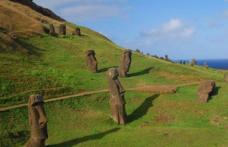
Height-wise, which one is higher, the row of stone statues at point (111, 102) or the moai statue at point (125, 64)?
the moai statue at point (125, 64)

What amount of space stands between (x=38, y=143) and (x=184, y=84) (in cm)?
2010

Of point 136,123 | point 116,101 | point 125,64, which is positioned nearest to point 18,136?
point 116,101

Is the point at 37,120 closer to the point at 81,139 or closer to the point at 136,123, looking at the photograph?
the point at 81,139

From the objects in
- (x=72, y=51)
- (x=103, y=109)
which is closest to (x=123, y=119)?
(x=103, y=109)

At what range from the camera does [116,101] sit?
33.3 m

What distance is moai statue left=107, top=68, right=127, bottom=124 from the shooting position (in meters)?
33.0

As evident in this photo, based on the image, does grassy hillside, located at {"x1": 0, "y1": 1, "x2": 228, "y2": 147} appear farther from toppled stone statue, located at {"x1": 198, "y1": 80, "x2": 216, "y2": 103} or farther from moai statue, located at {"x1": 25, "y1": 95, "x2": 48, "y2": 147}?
moai statue, located at {"x1": 25, "y1": 95, "x2": 48, "y2": 147}

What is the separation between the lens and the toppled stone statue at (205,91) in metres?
36.1

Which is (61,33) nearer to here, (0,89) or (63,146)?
(0,89)

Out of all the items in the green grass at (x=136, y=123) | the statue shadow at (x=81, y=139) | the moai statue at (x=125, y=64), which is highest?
the moai statue at (x=125, y=64)

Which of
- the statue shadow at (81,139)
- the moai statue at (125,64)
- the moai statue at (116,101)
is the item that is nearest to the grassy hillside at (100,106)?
the statue shadow at (81,139)

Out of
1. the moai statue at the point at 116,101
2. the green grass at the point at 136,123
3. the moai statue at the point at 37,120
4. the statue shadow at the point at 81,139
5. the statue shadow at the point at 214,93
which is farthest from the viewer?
the statue shadow at the point at 214,93

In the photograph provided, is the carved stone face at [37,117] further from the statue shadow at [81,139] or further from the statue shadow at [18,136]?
the statue shadow at [18,136]

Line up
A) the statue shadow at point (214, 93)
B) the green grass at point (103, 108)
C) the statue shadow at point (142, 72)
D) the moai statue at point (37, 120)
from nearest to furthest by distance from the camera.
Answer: the moai statue at point (37, 120) < the green grass at point (103, 108) < the statue shadow at point (214, 93) < the statue shadow at point (142, 72)
